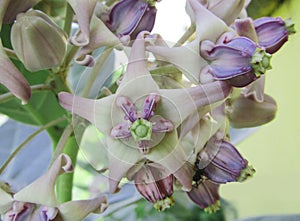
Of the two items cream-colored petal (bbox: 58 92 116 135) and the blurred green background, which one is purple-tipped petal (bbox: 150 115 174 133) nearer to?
cream-colored petal (bbox: 58 92 116 135)

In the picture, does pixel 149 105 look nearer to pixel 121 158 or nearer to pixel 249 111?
pixel 121 158

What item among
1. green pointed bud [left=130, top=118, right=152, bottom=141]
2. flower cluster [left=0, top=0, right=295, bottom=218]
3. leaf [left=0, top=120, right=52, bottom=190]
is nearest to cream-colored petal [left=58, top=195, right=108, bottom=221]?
flower cluster [left=0, top=0, right=295, bottom=218]

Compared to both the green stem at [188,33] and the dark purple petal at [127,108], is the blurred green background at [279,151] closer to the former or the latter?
the green stem at [188,33]

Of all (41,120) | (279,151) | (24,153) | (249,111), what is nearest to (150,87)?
(249,111)

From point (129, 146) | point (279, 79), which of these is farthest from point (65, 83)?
point (279, 79)

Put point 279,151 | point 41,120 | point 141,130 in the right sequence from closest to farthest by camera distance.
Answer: point 141,130 → point 41,120 → point 279,151

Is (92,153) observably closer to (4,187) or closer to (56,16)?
(4,187)
